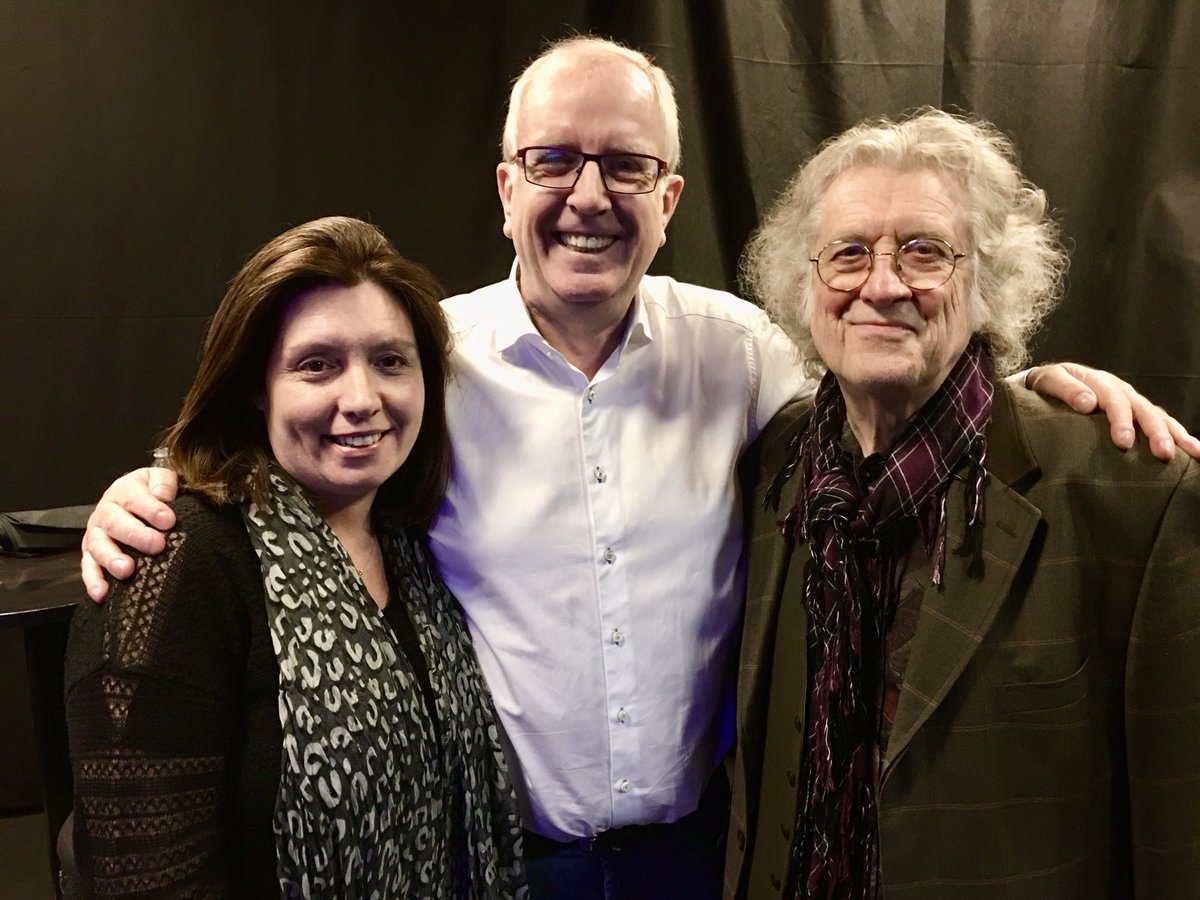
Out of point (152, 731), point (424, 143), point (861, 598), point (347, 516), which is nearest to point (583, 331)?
point (347, 516)

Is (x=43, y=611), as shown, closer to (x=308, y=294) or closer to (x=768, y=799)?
(x=308, y=294)

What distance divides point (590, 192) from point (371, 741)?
3.06ft

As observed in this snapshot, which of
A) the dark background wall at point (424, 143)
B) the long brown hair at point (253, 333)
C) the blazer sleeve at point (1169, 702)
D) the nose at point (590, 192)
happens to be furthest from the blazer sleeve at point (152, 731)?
the dark background wall at point (424, 143)

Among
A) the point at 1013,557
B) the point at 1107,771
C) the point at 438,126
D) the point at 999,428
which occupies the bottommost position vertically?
the point at 1107,771

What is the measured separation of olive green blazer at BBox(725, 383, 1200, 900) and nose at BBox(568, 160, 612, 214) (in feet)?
2.42

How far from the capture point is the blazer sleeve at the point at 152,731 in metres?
1.09

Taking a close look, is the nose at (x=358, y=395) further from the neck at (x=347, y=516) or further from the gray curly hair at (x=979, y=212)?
the gray curly hair at (x=979, y=212)

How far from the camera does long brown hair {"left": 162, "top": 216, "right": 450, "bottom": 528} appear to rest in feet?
4.14

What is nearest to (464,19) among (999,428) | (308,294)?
(308,294)

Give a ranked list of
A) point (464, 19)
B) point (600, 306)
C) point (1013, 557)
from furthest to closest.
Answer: point (464, 19) < point (600, 306) < point (1013, 557)

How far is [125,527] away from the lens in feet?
3.82

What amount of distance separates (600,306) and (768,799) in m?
0.87

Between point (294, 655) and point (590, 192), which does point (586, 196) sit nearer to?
point (590, 192)

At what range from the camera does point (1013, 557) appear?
1.21 metres
